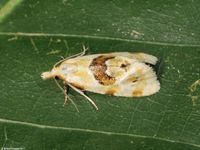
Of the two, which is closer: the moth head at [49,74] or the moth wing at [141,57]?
the moth wing at [141,57]

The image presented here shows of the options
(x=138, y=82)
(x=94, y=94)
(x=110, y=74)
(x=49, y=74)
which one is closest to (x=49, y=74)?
(x=49, y=74)

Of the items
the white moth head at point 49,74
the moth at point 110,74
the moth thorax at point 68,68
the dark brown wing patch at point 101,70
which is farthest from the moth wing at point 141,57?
the white moth head at point 49,74

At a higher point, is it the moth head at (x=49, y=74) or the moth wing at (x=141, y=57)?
the moth wing at (x=141, y=57)

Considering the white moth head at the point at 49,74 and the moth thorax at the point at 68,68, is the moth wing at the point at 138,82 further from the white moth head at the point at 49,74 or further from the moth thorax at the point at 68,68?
the white moth head at the point at 49,74

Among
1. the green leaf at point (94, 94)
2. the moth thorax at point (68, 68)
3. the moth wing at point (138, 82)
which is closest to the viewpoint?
the green leaf at point (94, 94)

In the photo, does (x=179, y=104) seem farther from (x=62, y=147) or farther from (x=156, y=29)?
(x=62, y=147)

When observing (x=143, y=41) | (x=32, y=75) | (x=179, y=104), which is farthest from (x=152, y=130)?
(x=32, y=75)

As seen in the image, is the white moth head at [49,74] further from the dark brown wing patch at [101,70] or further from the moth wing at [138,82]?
→ the moth wing at [138,82]

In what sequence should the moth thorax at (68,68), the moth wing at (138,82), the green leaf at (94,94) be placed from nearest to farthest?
1. the green leaf at (94,94)
2. the moth wing at (138,82)
3. the moth thorax at (68,68)
